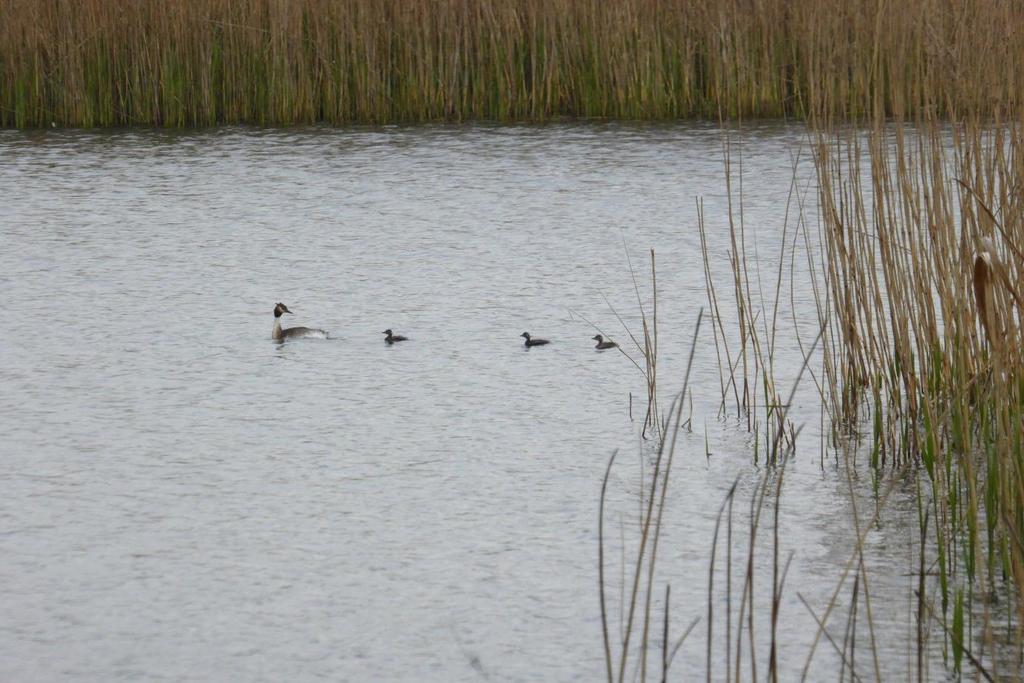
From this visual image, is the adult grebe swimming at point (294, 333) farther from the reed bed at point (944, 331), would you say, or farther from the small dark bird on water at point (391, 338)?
the reed bed at point (944, 331)

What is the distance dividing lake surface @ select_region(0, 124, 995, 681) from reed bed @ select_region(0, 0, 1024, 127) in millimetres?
1659

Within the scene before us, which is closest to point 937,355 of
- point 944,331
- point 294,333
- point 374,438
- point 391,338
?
point 944,331

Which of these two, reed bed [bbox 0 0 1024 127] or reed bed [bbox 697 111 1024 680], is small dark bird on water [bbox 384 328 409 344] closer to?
reed bed [bbox 697 111 1024 680]

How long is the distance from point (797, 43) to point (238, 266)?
154 inches

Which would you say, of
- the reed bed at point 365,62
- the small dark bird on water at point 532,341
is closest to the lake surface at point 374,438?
the small dark bird on water at point 532,341

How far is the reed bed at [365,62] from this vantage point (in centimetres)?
875

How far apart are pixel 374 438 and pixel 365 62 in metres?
5.66

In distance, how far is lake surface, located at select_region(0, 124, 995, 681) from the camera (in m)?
2.55

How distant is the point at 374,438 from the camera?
144 inches

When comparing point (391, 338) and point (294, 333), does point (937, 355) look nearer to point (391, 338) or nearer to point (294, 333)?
point (391, 338)

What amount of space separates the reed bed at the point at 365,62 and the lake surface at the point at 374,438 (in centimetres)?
166

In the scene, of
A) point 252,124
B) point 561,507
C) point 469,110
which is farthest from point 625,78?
point 561,507

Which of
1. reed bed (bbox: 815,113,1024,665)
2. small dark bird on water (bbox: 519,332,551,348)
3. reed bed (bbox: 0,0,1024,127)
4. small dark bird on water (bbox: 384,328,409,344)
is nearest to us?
reed bed (bbox: 815,113,1024,665)

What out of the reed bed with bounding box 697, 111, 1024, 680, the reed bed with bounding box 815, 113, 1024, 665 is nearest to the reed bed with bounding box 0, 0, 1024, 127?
the reed bed with bounding box 697, 111, 1024, 680
